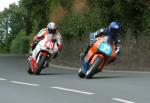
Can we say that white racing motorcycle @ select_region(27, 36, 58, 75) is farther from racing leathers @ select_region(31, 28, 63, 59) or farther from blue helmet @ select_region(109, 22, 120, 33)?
blue helmet @ select_region(109, 22, 120, 33)

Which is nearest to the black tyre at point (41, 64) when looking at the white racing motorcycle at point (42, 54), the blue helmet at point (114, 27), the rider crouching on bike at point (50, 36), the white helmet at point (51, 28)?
the white racing motorcycle at point (42, 54)

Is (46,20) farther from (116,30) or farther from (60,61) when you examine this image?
(116,30)

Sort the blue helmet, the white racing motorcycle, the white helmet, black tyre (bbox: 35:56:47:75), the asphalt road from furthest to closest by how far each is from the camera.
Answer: the white helmet → the white racing motorcycle → black tyre (bbox: 35:56:47:75) → the blue helmet → the asphalt road

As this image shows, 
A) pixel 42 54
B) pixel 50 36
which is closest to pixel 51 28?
pixel 50 36

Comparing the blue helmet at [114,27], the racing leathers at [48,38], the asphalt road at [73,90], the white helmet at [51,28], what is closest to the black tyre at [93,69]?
the asphalt road at [73,90]

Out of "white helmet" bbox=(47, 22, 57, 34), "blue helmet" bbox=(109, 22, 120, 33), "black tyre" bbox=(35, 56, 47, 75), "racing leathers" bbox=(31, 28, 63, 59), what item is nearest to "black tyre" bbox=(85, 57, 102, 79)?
"blue helmet" bbox=(109, 22, 120, 33)

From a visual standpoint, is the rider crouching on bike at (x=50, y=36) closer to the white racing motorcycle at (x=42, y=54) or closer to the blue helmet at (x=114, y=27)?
the white racing motorcycle at (x=42, y=54)

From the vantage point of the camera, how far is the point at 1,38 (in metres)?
130

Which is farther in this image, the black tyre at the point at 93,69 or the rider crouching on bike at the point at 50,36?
the rider crouching on bike at the point at 50,36

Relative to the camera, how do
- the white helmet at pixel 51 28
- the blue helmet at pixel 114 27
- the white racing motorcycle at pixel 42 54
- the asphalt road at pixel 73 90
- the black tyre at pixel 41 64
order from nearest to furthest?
the asphalt road at pixel 73 90
the blue helmet at pixel 114 27
the black tyre at pixel 41 64
the white racing motorcycle at pixel 42 54
the white helmet at pixel 51 28

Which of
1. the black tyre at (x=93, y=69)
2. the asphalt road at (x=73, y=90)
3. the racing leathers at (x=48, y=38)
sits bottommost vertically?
the asphalt road at (x=73, y=90)

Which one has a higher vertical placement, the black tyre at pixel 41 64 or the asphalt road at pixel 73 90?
the black tyre at pixel 41 64

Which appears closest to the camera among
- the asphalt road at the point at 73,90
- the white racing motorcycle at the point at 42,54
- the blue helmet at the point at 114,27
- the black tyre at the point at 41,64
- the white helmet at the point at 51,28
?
the asphalt road at the point at 73,90

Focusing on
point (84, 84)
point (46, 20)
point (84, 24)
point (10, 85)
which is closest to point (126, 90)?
point (84, 84)
